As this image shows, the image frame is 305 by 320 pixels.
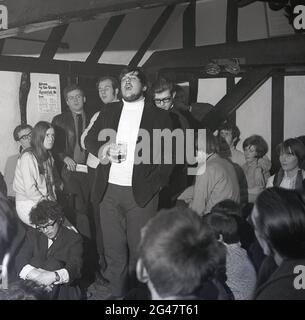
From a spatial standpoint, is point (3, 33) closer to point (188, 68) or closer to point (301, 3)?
point (301, 3)

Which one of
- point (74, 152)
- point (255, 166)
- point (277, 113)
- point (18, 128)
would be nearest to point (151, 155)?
point (74, 152)

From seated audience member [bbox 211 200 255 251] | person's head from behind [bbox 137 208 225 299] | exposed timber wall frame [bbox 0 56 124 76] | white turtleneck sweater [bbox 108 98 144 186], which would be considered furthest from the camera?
exposed timber wall frame [bbox 0 56 124 76]

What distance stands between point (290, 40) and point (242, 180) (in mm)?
1167

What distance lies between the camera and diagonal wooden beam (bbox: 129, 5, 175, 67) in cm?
442

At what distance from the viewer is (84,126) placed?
3.39 metres

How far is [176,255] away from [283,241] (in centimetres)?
45

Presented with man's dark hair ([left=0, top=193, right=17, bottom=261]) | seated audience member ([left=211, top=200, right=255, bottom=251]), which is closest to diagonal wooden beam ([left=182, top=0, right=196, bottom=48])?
seated audience member ([left=211, top=200, right=255, bottom=251])

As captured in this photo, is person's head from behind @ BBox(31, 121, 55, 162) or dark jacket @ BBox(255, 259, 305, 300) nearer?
dark jacket @ BBox(255, 259, 305, 300)

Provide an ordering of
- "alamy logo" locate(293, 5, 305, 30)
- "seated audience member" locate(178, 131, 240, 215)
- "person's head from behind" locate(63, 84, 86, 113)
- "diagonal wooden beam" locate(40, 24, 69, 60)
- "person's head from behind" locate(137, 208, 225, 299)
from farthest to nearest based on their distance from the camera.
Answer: "diagonal wooden beam" locate(40, 24, 69, 60) < "person's head from behind" locate(63, 84, 86, 113) < "alamy logo" locate(293, 5, 305, 30) < "seated audience member" locate(178, 131, 240, 215) < "person's head from behind" locate(137, 208, 225, 299)

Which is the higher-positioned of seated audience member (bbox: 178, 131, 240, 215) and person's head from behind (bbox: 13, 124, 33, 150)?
person's head from behind (bbox: 13, 124, 33, 150)

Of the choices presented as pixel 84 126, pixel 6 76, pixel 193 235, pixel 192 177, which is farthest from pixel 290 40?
pixel 193 235

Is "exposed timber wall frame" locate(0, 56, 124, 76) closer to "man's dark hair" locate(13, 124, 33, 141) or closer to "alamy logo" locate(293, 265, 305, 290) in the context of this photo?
"man's dark hair" locate(13, 124, 33, 141)

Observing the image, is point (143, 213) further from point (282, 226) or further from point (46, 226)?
point (282, 226)

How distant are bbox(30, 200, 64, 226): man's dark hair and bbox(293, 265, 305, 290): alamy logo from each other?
129cm
